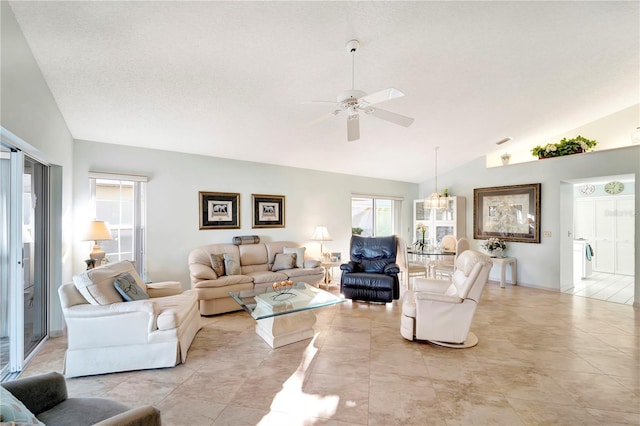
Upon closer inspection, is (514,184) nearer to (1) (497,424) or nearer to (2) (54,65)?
(1) (497,424)

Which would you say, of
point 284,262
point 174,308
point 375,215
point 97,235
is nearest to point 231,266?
point 284,262

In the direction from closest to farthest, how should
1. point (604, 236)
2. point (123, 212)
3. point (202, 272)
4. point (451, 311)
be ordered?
point (451, 311) < point (202, 272) < point (123, 212) < point (604, 236)

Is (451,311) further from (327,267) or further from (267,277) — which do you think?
(327,267)

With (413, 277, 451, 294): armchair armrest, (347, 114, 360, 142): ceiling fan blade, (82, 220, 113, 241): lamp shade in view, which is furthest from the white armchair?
(82, 220, 113, 241): lamp shade

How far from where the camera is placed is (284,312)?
9.22 ft

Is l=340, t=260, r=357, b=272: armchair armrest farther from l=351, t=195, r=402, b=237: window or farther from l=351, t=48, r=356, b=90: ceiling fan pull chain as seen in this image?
l=351, t=48, r=356, b=90: ceiling fan pull chain

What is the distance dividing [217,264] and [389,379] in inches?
113

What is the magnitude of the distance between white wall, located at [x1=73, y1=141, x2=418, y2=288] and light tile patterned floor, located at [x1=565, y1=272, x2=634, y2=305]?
4513 mm

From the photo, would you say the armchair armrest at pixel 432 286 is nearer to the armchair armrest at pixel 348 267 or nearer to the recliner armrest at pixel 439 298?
the recliner armrest at pixel 439 298

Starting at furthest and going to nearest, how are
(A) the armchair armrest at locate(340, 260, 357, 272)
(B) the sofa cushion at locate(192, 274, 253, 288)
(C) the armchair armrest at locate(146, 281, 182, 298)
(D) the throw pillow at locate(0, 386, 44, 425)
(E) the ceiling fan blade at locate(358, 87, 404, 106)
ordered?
(A) the armchair armrest at locate(340, 260, 357, 272)
(B) the sofa cushion at locate(192, 274, 253, 288)
(C) the armchair armrest at locate(146, 281, 182, 298)
(E) the ceiling fan blade at locate(358, 87, 404, 106)
(D) the throw pillow at locate(0, 386, 44, 425)

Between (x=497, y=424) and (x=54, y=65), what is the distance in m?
4.38

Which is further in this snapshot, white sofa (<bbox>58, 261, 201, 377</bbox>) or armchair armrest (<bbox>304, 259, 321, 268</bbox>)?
armchair armrest (<bbox>304, 259, 321, 268</bbox>)

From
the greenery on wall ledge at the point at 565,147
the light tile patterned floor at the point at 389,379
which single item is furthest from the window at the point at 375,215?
the light tile patterned floor at the point at 389,379

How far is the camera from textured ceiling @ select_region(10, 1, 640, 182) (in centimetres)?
214
